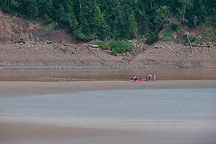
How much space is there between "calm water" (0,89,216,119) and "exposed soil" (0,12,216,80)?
2232cm

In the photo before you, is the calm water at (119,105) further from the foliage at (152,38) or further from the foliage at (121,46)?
the foliage at (152,38)

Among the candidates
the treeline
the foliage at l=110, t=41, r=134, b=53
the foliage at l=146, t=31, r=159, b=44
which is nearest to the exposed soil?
the foliage at l=110, t=41, r=134, b=53

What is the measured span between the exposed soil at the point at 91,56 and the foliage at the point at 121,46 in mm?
805

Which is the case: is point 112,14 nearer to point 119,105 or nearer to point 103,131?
point 119,105

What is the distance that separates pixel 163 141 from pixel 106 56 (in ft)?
117

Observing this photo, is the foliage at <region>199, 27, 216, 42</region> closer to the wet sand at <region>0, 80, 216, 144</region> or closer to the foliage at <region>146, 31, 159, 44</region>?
the foliage at <region>146, 31, 159, 44</region>

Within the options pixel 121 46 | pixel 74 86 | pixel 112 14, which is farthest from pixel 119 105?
pixel 112 14

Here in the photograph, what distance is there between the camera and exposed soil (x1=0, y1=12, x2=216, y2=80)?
42562 millimetres

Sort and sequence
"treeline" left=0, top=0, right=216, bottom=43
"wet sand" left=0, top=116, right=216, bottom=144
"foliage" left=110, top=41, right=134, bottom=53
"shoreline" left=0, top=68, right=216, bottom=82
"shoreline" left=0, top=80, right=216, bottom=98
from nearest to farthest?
"wet sand" left=0, top=116, right=216, bottom=144 < "shoreline" left=0, top=80, right=216, bottom=98 < "shoreline" left=0, top=68, right=216, bottom=82 < "foliage" left=110, top=41, right=134, bottom=53 < "treeline" left=0, top=0, right=216, bottom=43

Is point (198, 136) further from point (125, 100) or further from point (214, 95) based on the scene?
point (214, 95)

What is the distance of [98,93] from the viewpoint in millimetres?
19656

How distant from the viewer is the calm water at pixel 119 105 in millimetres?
13578

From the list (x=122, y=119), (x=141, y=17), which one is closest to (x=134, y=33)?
(x=141, y=17)

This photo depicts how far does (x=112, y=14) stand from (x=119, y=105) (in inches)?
1705
